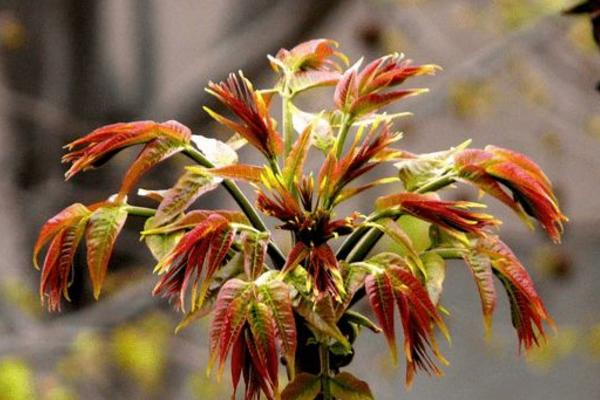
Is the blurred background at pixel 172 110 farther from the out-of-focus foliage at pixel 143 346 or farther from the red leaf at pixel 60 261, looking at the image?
the red leaf at pixel 60 261

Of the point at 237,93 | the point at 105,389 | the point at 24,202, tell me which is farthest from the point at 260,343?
the point at 105,389

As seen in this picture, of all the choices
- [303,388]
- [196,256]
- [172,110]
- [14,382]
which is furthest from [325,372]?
[172,110]

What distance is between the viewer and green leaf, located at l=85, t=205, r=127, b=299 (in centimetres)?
82

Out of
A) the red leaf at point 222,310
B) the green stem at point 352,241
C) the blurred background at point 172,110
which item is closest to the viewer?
the red leaf at point 222,310

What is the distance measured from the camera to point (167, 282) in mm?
813

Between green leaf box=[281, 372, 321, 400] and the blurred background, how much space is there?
4.26 feet

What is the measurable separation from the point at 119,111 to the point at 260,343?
1.78m

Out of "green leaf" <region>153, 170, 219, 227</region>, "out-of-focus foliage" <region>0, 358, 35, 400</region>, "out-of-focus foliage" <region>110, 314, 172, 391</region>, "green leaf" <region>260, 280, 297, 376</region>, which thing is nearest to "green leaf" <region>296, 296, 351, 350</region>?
"green leaf" <region>260, 280, 297, 376</region>

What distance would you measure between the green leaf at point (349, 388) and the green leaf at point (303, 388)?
1 centimetres

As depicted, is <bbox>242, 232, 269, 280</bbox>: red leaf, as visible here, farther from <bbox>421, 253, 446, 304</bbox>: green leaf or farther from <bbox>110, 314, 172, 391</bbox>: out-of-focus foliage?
<bbox>110, 314, 172, 391</bbox>: out-of-focus foliage

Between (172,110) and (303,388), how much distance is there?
1.64 meters

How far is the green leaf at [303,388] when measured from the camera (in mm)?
824

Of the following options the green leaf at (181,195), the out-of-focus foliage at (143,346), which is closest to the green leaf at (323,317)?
the green leaf at (181,195)

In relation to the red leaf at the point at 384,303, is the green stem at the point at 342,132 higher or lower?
higher
